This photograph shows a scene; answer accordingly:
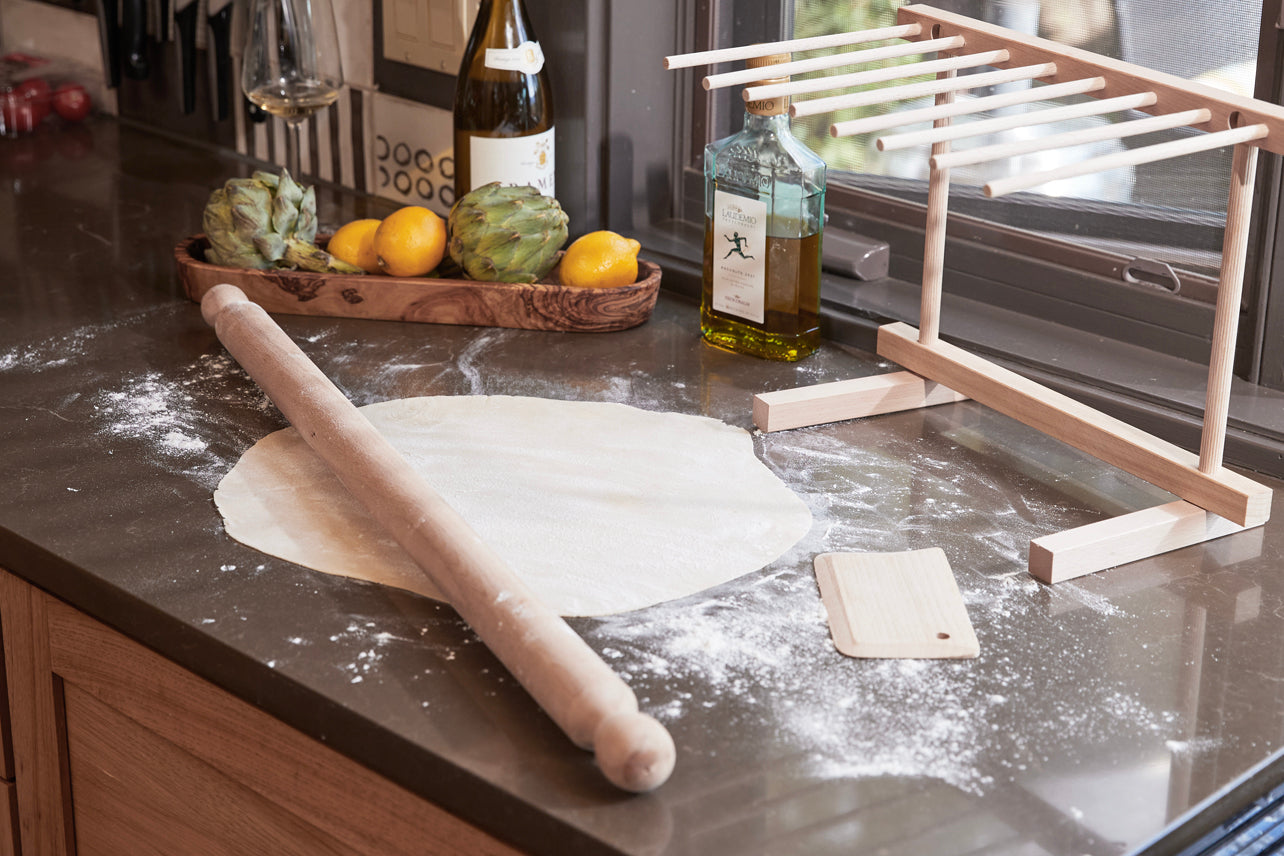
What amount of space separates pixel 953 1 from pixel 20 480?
91 cm

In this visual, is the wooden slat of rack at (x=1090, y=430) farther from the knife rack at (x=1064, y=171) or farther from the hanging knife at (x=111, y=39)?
the hanging knife at (x=111, y=39)

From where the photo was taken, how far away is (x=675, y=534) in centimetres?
89

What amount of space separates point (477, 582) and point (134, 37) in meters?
1.39

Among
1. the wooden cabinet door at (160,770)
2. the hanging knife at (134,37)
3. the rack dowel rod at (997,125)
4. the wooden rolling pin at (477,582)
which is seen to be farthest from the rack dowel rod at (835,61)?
the hanging knife at (134,37)

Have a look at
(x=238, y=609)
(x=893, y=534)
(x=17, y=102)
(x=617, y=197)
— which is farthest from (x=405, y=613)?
(x=17, y=102)

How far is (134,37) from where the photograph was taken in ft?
5.97

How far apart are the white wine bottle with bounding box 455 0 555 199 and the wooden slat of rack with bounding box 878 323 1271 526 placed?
46 cm

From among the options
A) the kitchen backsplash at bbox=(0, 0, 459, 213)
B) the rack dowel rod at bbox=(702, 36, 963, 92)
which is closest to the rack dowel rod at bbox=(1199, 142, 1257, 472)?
the rack dowel rod at bbox=(702, 36, 963, 92)

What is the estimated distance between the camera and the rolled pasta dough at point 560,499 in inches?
33.1

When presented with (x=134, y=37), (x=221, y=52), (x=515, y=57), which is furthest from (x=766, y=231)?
(x=134, y=37)

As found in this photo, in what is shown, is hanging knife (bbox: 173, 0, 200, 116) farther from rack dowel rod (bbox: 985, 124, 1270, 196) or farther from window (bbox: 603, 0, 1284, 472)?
rack dowel rod (bbox: 985, 124, 1270, 196)

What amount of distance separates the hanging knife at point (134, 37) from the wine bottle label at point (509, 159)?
0.74 m

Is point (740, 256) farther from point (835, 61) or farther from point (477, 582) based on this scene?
point (477, 582)

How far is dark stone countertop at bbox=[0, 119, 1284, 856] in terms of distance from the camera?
64cm
